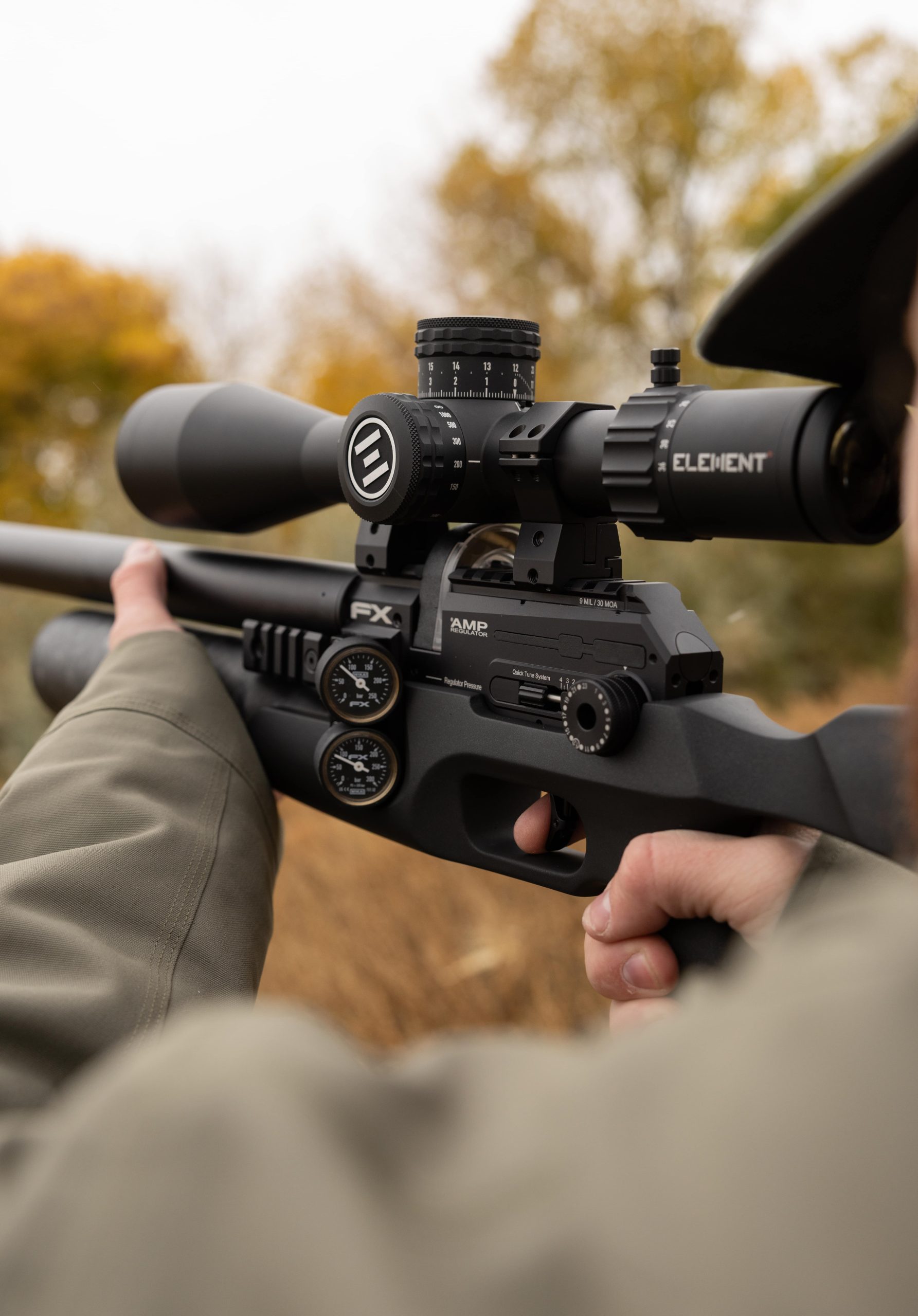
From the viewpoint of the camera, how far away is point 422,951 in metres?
3.62

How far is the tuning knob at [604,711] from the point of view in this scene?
146 cm

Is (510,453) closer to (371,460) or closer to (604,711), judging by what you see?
(371,460)

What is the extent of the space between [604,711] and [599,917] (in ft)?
0.88

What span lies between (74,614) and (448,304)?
10.5 m

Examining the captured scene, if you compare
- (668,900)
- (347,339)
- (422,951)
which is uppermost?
(347,339)

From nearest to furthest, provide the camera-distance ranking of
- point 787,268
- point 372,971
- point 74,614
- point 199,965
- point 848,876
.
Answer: point 787,268 < point 848,876 < point 199,965 < point 74,614 < point 372,971

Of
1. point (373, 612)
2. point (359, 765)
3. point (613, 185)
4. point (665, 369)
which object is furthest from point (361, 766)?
point (613, 185)

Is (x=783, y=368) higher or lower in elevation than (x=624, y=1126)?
higher

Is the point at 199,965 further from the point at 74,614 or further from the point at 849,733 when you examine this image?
the point at 74,614

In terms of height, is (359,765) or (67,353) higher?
(67,353)

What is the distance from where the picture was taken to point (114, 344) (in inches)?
649

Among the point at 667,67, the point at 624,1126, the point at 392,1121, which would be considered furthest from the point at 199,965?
the point at 667,67

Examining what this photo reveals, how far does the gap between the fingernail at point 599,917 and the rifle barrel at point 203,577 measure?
2.30 feet

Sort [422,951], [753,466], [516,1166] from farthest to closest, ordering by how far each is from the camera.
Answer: [422,951] → [753,466] → [516,1166]
